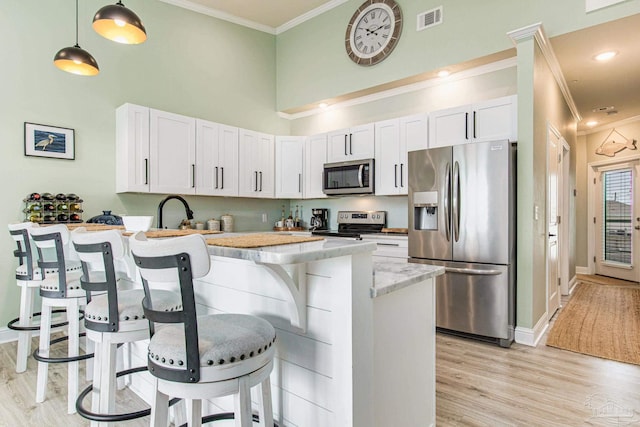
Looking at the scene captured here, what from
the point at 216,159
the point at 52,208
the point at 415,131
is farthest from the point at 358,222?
the point at 52,208

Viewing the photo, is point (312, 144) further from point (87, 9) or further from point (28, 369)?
point (28, 369)

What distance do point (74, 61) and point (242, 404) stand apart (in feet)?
9.26

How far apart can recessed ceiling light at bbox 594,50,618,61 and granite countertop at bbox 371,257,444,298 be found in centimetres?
327

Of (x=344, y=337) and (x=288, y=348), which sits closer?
(x=344, y=337)

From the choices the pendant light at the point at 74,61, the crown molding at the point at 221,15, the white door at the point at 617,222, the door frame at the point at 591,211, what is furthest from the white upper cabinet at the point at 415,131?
the door frame at the point at 591,211

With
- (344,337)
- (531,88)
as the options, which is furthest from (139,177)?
(531,88)

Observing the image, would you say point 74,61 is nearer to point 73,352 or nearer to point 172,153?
point 172,153

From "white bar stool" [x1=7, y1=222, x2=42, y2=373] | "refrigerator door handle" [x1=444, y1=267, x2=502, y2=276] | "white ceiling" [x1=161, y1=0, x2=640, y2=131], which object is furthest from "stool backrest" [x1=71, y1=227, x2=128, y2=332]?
"white ceiling" [x1=161, y1=0, x2=640, y2=131]

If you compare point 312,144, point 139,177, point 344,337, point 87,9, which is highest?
point 87,9

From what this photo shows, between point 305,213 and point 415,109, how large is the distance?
2.26 meters

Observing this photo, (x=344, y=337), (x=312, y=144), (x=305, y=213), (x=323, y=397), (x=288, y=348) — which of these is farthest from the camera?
(x=305, y=213)

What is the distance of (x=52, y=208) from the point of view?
134 inches

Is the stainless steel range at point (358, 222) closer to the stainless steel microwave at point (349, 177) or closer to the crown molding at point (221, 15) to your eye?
the stainless steel microwave at point (349, 177)

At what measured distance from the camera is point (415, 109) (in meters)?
4.51
